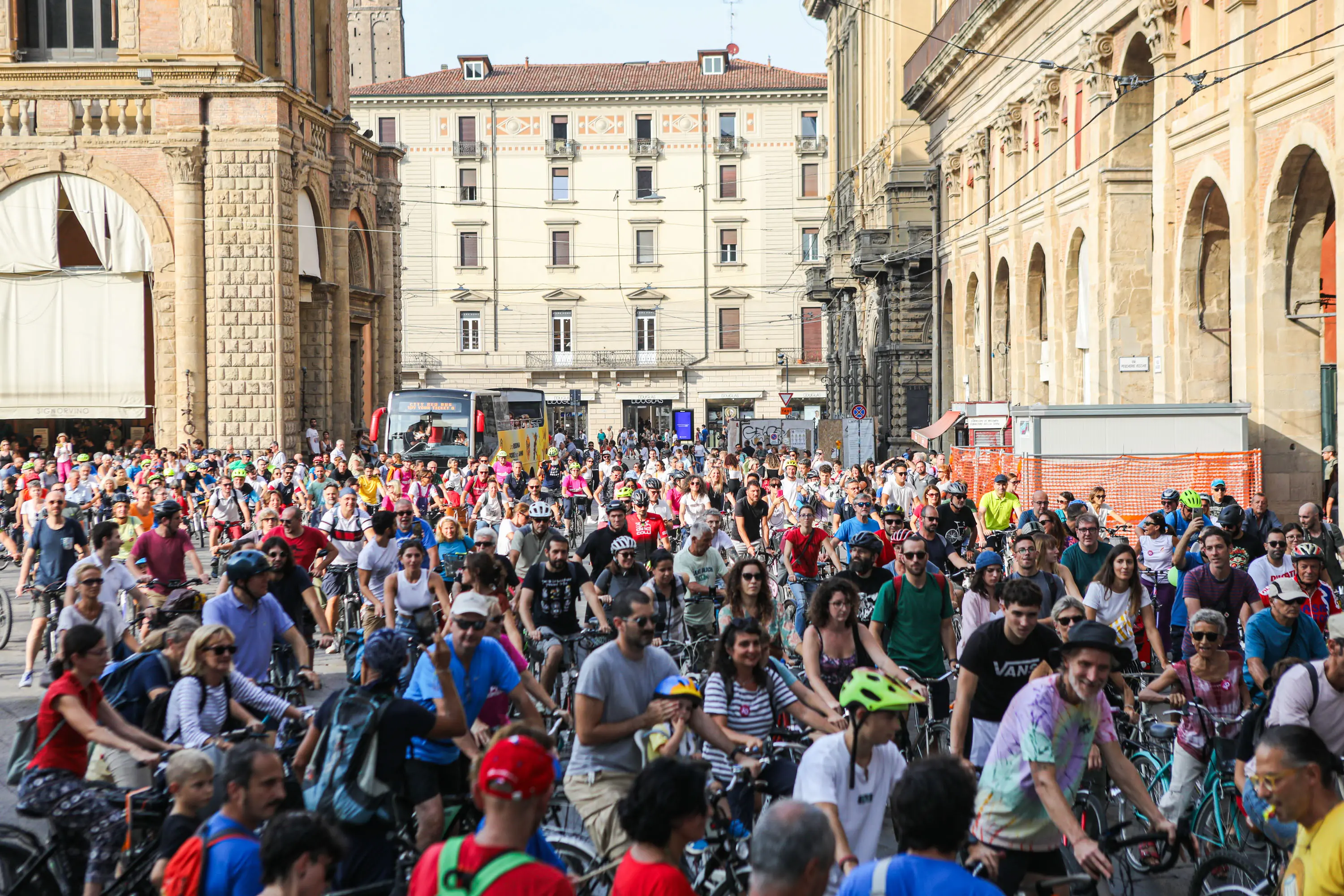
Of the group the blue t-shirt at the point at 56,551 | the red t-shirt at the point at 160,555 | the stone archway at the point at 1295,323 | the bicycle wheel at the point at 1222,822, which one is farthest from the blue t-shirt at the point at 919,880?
the stone archway at the point at 1295,323

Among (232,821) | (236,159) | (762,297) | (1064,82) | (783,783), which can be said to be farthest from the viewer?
(762,297)

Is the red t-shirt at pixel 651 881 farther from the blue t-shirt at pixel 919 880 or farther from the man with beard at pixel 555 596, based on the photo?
the man with beard at pixel 555 596

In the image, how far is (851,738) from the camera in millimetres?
5098

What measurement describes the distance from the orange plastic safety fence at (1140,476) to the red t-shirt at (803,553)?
9.54 m

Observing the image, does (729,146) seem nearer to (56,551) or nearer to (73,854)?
(56,551)

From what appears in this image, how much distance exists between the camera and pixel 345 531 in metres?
14.9

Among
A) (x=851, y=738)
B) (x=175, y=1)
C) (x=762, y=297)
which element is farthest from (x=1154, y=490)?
(x=762, y=297)

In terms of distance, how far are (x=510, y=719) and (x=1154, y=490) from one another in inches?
631

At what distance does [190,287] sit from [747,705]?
3181 centimetres

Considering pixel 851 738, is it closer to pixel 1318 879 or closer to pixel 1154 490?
pixel 1318 879

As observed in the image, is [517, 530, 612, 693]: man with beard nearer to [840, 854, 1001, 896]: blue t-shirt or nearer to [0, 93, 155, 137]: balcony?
[840, 854, 1001, 896]: blue t-shirt

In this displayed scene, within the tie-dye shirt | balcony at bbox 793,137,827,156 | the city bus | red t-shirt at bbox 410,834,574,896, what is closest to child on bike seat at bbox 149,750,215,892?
red t-shirt at bbox 410,834,574,896

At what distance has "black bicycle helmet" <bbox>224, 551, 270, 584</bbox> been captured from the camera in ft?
28.4

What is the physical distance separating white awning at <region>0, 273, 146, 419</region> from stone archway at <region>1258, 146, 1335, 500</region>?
85.0ft
